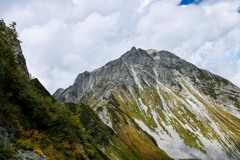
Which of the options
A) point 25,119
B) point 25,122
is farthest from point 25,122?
point 25,119

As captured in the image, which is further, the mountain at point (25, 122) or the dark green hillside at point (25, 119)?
Result: the dark green hillside at point (25, 119)

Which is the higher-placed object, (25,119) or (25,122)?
(25,119)

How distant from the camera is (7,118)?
1057 inches

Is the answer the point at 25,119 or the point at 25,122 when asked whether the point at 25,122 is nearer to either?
the point at 25,122

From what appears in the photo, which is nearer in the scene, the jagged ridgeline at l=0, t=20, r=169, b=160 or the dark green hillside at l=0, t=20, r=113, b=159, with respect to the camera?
the jagged ridgeline at l=0, t=20, r=169, b=160

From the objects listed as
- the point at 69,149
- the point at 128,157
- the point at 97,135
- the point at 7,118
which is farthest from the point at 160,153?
the point at 7,118

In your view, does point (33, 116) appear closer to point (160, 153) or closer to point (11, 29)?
point (11, 29)

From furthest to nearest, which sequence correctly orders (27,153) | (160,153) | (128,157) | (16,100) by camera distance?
(160,153)
(128,157)
(16,100)
(27,153)

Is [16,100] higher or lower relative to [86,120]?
lower

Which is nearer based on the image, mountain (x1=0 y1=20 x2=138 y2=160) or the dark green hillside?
mountain (x1=0 y1=20 x2=138 y2=160)

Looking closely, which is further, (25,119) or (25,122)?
(25,119)

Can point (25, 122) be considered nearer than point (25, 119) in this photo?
Yes

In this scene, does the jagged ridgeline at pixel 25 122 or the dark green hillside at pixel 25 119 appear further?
the dark green hillside at pixel 25 119

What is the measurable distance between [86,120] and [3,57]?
101 metres
